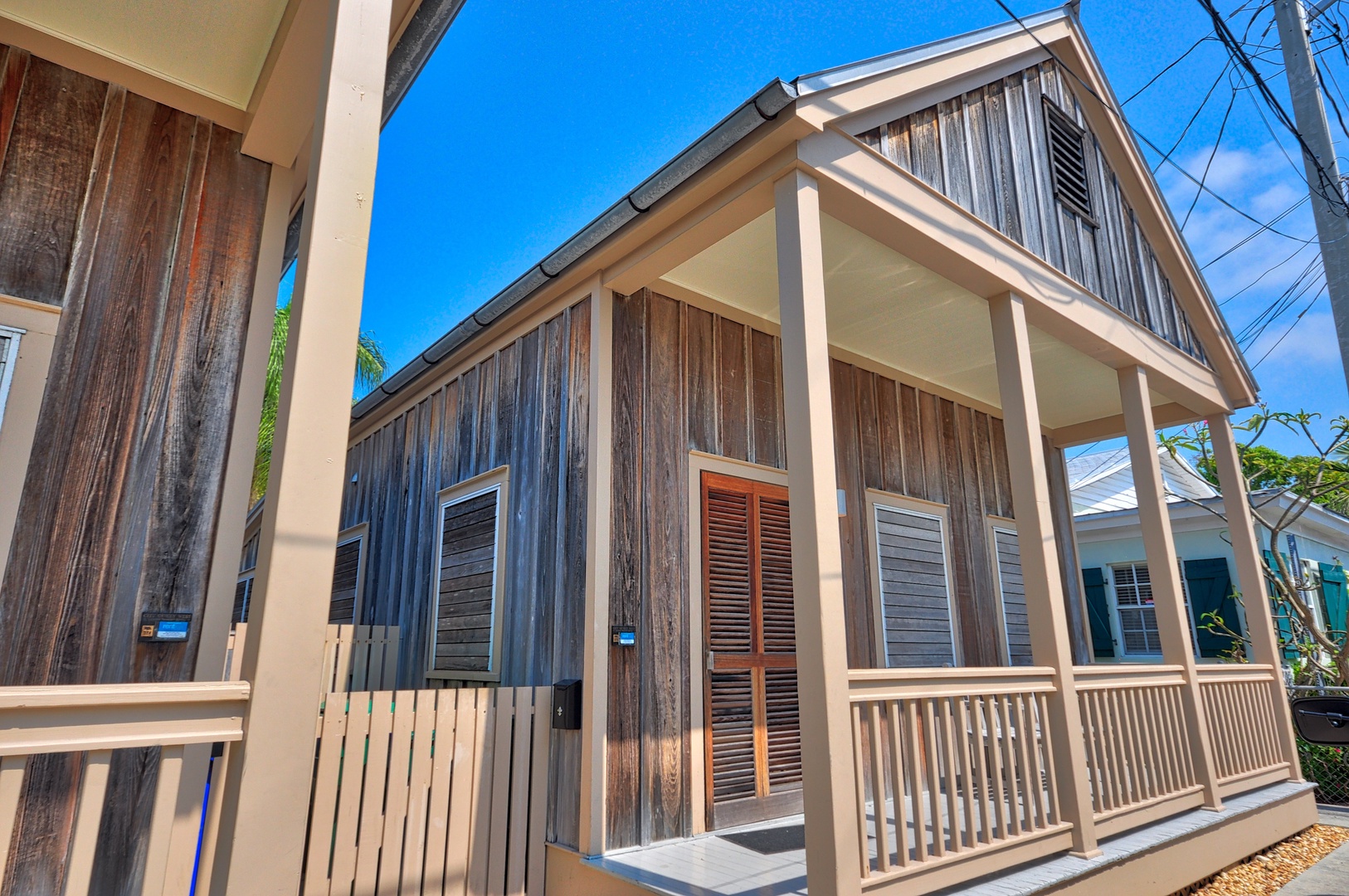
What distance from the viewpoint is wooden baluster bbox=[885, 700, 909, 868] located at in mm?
2926

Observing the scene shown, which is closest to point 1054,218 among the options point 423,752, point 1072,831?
point 1072,831

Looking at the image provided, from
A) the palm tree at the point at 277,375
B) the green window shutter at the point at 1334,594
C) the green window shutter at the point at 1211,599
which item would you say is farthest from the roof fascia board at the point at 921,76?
the palm tree at the point at 277,375

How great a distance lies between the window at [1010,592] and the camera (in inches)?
251

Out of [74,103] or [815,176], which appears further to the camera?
[815,176]

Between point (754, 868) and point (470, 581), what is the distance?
8.58ft

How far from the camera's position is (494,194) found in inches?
1574

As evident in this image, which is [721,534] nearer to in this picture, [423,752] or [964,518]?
[423,752]

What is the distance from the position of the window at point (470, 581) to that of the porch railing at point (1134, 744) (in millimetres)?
3356

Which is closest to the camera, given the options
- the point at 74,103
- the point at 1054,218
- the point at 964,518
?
the point at 74,103

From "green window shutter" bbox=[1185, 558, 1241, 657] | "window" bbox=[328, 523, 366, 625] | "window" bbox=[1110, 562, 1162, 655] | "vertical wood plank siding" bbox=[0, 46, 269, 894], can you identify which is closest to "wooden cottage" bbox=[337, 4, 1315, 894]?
"window" bbox=[328, 523, 366, 625]

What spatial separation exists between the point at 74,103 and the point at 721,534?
3.56m

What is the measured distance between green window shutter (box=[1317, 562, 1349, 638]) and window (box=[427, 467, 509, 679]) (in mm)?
12171

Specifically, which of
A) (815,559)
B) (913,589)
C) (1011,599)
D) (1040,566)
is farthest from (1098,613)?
(815,559)

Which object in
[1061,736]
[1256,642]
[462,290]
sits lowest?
[1061,736]
